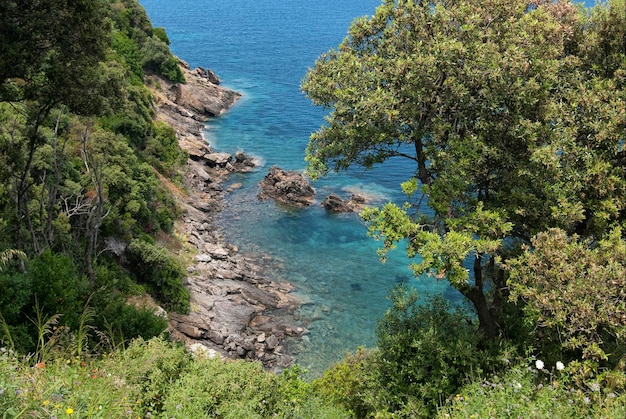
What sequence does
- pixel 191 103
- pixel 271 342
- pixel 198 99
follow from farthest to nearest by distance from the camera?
pixel 198 99
pixel 191 103
pixel 271 342

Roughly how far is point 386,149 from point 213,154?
47.9 m

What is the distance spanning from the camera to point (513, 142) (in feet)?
41.9

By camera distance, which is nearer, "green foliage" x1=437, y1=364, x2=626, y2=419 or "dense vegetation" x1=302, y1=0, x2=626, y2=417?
"green foliage" x1=437, y1=364, x2=626, y2=419

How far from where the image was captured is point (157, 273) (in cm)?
3119

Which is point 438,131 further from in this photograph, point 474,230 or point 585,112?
point 585,112

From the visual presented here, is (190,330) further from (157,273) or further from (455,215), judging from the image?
(455,215)

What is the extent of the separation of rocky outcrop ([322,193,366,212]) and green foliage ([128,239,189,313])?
70.8 feet

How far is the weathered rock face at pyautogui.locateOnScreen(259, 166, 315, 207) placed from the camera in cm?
5153

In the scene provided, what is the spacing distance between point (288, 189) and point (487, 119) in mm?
39955

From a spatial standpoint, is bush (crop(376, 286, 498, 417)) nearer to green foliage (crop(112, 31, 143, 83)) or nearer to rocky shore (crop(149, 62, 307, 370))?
rocky shore (crop(149, 62, 307, 370))

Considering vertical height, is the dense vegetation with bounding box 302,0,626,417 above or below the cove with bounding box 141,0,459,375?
above

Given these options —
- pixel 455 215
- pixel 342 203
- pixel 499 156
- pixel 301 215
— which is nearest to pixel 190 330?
pixel 455 215

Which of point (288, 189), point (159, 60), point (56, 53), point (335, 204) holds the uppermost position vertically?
point (56, 53)

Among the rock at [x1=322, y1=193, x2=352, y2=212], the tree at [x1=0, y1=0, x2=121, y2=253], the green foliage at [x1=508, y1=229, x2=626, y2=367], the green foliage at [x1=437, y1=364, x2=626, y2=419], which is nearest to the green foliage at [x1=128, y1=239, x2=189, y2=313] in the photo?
the tree at [x1=0, y1=0, x2=121, y2=253]
